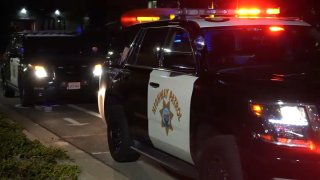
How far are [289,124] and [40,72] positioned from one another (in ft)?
30.6

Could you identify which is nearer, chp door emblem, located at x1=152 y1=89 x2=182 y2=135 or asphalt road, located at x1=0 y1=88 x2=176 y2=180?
chp door emblem, located at x1=152 y1=89 x2=182 y2=135

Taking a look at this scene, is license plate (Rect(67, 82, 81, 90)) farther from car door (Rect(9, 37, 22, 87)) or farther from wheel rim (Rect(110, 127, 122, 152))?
wheel rim (Rect(110, 127, 122, 152))

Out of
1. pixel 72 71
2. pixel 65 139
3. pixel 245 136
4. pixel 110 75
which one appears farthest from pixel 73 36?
pixel 245 136

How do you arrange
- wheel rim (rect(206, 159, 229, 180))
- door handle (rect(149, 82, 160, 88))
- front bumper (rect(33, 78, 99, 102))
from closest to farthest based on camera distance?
wheel rim (rect(206, 159, 229, 180)) < door handle (rect(149, 82, 160, 88)) < front bumper (rect(33, 78, 99, 102))

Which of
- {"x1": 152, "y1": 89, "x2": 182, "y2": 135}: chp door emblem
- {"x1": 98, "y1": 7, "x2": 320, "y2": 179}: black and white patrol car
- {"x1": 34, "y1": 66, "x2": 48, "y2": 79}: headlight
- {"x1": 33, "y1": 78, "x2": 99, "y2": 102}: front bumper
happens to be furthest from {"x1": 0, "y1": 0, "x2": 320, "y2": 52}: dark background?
{"x1": 152, "y1": 89, "x2": 182, "y2": 135}: chp door emblem

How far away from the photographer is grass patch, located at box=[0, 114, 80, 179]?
19.7 ft

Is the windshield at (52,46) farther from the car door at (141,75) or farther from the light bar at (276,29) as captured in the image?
the light bar at (276,29)

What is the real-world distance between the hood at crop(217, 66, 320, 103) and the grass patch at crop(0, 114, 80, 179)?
2224 millimetres

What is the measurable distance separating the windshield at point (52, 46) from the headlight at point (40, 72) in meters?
0.68

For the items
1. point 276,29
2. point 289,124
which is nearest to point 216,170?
point 289,124

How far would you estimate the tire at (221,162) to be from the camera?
447 centimetres

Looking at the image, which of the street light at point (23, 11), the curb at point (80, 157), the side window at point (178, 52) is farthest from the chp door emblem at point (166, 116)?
the street light at point (23, 11)

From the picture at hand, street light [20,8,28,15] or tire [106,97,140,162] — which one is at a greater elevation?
street light [20,8,28,15]

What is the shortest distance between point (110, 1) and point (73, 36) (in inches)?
1021
